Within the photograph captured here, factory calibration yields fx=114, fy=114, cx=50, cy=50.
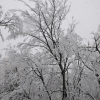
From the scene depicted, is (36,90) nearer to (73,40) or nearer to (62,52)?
Answer: (62,52)

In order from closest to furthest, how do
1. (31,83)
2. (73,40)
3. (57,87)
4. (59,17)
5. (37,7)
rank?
(73,40)
(37,7)
(59,17)
(31,83)
(57,87)

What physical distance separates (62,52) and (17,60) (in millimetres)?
1688

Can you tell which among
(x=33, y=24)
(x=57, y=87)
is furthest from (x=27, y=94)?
(x=33, y=24)

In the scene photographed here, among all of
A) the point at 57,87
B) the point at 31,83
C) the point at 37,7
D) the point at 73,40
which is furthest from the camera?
the point at 57,87

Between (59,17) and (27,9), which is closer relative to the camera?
(27,9)

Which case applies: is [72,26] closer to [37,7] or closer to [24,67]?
[37,7]

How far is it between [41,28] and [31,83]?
7.65 ft

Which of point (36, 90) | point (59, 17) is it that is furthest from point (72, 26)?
point (36, 90)

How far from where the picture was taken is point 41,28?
4086 millimetres

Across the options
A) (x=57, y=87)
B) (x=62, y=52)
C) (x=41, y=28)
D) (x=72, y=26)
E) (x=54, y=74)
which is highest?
(x=72, y=26)

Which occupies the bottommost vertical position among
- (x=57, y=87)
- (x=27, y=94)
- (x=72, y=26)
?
(x=27, y=94)

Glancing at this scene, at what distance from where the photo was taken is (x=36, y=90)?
16.0 ft

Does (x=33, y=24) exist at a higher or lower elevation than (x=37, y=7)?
lower

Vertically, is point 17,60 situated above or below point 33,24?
below
